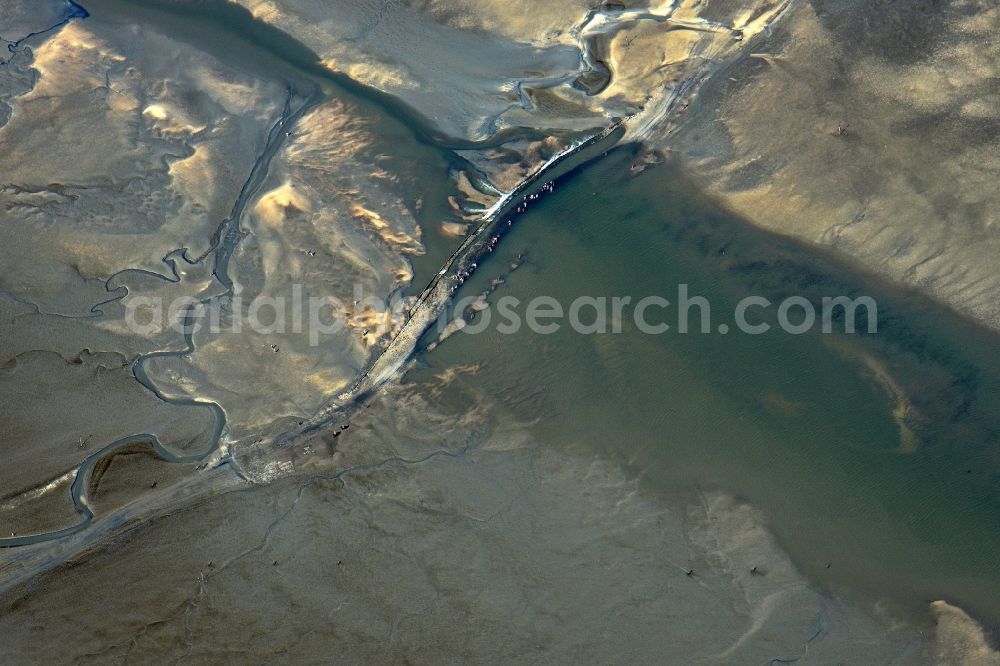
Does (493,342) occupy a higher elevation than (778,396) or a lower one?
lower

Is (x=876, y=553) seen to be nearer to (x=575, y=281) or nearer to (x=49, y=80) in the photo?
(x=575, y=281)

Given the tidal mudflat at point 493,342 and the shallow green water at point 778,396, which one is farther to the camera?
the shallow green water at point 778,396

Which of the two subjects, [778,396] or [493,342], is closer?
[778,396]

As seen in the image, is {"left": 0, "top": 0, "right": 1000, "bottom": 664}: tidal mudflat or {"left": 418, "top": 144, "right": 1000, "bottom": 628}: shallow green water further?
{"left": 418, "top": 144, "right": 1000, "bottom": 628}: shallow green water
